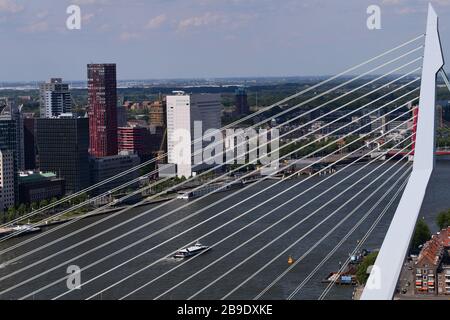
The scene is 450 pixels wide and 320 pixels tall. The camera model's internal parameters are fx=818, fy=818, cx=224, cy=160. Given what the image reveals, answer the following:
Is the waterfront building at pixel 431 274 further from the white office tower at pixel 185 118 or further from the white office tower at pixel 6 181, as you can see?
the white office tower at pixel 185 118

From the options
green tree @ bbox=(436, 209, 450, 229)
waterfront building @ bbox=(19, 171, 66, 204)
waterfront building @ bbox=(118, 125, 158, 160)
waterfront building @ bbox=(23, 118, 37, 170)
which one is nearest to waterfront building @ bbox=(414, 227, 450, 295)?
green tree @ bbox=(436, 209, 450, 229)

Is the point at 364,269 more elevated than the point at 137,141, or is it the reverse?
the point at 137,141

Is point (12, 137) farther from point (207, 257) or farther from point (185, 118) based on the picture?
point (207, 257)

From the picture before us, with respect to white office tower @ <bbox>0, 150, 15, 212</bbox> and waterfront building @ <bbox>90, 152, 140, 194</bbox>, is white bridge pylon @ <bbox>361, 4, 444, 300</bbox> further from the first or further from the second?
waterfront building @ <bbox>90, 152, 140, 194</bbox>

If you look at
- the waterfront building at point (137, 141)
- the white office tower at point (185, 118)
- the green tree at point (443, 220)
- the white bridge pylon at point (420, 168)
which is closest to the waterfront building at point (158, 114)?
the waterfront building at point (137, 141)

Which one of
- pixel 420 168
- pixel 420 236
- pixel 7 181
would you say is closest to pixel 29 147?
pixel 7 181
